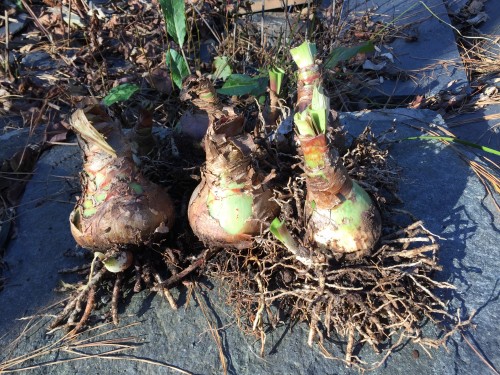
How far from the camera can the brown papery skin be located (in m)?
1.39

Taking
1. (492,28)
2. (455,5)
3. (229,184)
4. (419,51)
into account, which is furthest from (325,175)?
(455,5)

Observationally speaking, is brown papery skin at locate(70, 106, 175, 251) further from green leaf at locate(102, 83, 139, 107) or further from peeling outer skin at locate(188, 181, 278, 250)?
green leaf at locate(102, 83, 139, 107)

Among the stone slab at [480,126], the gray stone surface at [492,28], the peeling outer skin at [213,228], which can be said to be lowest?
the stone slab at [480,126]

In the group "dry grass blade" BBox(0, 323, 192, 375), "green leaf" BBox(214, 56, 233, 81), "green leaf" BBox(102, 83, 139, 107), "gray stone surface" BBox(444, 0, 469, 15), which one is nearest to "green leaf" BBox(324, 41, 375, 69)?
"green leaf" BBox(214, 56, 233, 81)

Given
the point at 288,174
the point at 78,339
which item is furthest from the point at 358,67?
the point at 78,339

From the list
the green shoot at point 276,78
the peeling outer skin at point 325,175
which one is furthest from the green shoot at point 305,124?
the green shoot at point 276,78

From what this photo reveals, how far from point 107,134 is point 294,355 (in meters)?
0.88

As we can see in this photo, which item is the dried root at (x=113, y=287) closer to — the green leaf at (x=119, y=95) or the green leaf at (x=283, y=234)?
the green leaf at (x=283, y=234)

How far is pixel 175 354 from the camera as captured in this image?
1376 mm

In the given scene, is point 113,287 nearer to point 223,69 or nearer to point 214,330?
point 214,330

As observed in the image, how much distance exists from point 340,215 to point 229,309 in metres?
0.48

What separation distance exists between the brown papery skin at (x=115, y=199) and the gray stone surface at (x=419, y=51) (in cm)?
160

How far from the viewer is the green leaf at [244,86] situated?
5.99ft

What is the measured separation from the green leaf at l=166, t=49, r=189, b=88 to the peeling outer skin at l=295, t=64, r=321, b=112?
0.70 m
